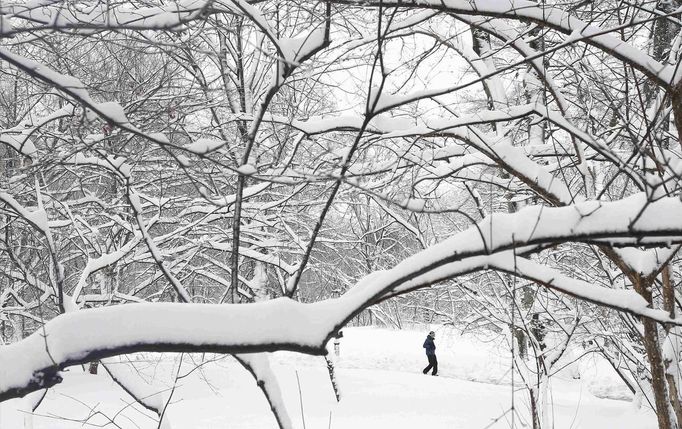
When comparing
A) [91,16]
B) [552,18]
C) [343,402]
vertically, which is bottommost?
[343,402]

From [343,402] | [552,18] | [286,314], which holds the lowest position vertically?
[343,402]

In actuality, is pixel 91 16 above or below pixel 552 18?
below

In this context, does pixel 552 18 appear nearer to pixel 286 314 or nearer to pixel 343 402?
pixel 286 314

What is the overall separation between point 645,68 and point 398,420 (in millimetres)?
6760

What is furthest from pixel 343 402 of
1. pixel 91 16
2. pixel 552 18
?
pixel 91 16

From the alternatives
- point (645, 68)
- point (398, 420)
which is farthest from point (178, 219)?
point (645, 68)

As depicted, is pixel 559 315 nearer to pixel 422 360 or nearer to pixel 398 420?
pixel 398 420

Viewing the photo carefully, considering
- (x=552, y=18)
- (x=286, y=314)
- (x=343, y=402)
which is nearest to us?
(x=286, y=314)

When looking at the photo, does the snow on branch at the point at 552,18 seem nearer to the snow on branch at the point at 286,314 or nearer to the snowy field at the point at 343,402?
the snow on branch at the point at 286,314

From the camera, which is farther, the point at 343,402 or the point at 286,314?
the point at 343,402

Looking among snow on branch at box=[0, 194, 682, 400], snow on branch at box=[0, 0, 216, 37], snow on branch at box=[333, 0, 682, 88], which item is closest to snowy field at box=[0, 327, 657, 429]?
snow on branch at box=[333, 0, 682, 88]

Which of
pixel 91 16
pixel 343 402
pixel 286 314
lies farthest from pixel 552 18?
pixel 343 402

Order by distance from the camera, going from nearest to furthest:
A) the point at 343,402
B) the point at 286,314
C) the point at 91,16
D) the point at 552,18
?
the point at 286,314 < the point at 91,16 < the point at 552,18 < the point at 343,402

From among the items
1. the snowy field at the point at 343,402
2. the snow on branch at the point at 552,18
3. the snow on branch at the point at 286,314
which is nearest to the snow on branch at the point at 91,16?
the snow on branch at the point at 286,314
